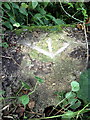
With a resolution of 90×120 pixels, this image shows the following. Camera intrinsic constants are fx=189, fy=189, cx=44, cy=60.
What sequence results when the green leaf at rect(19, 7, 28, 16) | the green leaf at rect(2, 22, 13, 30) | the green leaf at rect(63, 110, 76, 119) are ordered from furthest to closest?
the green leaf at rect(19, 7, 28, 16) < the green leaf at rect(2, 22, 13, 30) < the green leaf at rect(63, 110, 76, 119)

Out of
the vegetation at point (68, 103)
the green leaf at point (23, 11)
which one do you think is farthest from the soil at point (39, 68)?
the green leaf at point (23, 11)

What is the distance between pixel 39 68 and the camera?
161cm

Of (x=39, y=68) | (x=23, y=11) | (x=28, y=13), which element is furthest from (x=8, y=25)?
(x=39, y=68)

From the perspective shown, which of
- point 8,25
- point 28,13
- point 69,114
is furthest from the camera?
point 28,13

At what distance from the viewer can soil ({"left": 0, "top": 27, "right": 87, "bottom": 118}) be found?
1.51 m

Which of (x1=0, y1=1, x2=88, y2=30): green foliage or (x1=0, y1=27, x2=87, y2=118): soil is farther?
(x1=0, y1=1, x2=88, y2=30): green foliage

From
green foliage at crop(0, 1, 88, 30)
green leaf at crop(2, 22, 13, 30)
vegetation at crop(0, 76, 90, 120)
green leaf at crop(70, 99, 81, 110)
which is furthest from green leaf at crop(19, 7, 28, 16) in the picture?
green leaf at crop(70, 99, 81, 110)

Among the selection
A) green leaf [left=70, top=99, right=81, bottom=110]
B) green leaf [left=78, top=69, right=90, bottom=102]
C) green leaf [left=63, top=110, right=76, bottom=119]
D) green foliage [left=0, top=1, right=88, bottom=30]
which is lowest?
green leaf [left=63, top=110, right=76, bottom=119]

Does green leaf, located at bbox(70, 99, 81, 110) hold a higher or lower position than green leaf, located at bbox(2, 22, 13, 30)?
lower

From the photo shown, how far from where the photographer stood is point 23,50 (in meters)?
1.70

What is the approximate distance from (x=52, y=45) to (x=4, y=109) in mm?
703

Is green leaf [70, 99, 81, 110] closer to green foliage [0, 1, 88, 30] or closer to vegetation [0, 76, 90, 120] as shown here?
vegetation [0, 76, 90, 120]

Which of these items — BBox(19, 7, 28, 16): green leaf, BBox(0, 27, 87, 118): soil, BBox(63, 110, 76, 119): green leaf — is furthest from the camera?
BBox(19, 7, 28, 16): green leaf

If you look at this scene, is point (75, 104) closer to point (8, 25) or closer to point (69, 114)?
point (69, 114)
